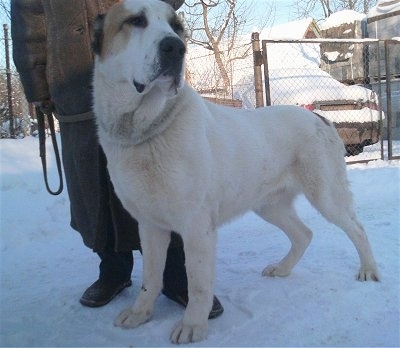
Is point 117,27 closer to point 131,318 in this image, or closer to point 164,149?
point 164,149

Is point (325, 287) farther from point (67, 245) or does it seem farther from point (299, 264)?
point (67, 245)

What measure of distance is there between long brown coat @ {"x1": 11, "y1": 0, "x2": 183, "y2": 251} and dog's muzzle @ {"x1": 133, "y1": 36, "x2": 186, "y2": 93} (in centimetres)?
76

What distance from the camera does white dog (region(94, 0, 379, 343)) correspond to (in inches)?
83.4

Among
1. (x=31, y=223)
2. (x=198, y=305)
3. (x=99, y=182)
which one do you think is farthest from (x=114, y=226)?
(x=31, y=223)

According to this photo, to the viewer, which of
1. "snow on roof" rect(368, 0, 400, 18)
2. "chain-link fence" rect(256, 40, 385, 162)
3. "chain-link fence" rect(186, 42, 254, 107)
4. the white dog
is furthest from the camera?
"snow on roof" rect(368, 0, 400, 18)

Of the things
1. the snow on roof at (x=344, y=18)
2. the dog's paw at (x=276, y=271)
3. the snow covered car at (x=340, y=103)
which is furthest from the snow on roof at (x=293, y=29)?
the dog's paw at (x=276, y=271)

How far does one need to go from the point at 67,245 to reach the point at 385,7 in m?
12.6

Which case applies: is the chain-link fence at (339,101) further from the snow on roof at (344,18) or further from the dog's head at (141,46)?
the snow on roof at (344,18)

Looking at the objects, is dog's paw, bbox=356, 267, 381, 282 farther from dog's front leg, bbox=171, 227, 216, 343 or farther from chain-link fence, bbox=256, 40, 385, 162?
chain-link fence, bbox=256, 40, 385, 162

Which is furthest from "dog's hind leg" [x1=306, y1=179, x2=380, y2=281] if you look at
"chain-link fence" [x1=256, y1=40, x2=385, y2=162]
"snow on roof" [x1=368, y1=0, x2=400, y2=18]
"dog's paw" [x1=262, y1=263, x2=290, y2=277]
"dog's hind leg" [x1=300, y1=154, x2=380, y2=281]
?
"snow on roof" [x1=368, y1=0, x2=400, y2=18]

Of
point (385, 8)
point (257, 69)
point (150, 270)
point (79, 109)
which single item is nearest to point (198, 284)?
point (150, 270)

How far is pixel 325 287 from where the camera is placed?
2768 mm

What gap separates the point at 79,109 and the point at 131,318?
1184 millimetres

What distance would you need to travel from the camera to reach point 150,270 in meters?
2.52
